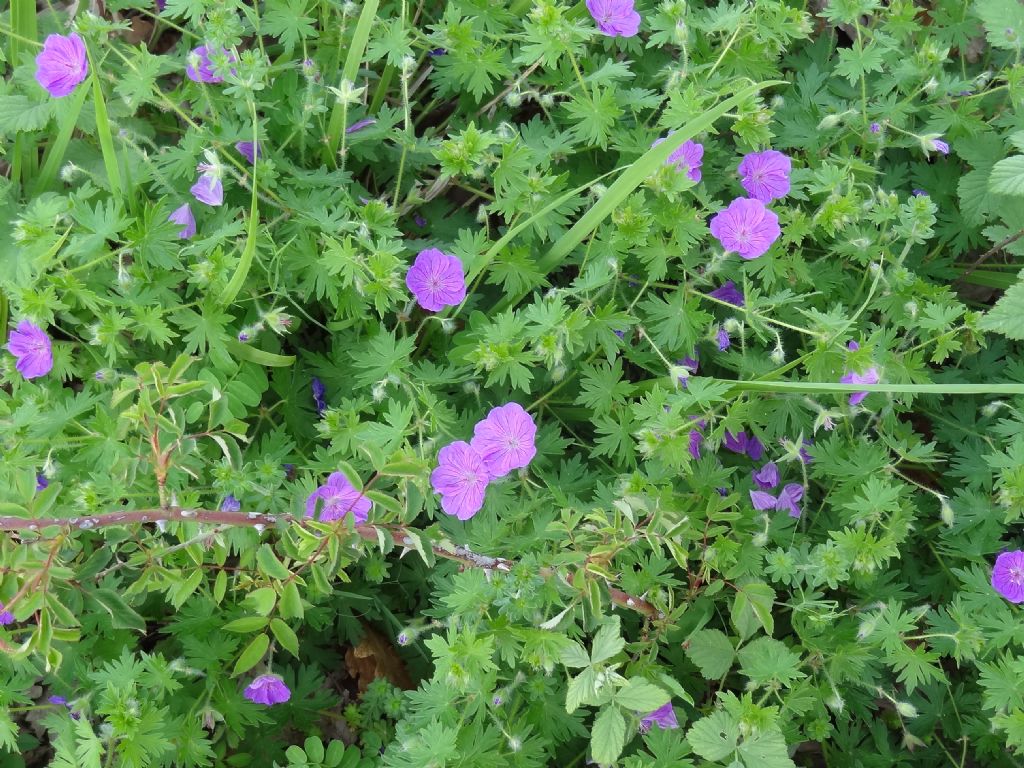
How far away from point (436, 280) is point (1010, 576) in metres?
1.76

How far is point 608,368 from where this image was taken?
2.36 m

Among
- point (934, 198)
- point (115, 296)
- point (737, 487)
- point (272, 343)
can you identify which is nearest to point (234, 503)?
point (272, 343)

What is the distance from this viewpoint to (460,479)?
2.14 m

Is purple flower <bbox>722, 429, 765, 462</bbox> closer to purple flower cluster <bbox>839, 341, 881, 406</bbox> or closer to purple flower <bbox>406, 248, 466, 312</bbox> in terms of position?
purple flower cluster <bbox>839, 341, 881, 406</bbox>

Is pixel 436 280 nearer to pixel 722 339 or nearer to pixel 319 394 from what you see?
pixel 319 394

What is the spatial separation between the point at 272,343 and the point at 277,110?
67cm

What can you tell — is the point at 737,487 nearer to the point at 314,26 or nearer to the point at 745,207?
the point at 745,207

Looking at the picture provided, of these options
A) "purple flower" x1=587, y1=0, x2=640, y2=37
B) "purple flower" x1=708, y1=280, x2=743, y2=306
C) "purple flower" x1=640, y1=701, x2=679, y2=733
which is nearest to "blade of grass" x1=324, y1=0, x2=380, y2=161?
"purple flower" x1=587, y1=0, x2=640, y2=37

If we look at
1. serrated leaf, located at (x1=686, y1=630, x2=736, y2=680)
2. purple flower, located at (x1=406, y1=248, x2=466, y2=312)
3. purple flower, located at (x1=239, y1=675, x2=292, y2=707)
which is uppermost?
purple flower, located at (x1=406, y1=248, x2=466, y2=312)

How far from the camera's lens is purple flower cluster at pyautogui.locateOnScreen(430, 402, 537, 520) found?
2.11 meters

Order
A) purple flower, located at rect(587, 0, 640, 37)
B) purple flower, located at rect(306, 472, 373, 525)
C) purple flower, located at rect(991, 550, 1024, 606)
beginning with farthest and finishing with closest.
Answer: purple flower, located at rect(587, 0, 640, 37) → purple flower, located at rect(991, 550, 1024, 606) → purple flower, located at rect(306, 472, 373, 525)

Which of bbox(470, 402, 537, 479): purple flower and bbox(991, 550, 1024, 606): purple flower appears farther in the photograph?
bbox(991, 550, 1024, 606): purple flower

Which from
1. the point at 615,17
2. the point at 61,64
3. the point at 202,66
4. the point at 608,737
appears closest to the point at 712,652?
the point at 608,737

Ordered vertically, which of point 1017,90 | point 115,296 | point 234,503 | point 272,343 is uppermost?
point 1017,90
